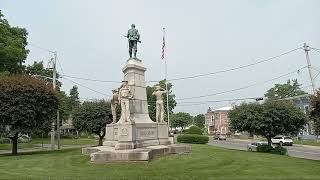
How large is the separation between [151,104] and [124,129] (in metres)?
62.6

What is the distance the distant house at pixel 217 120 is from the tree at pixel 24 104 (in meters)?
101

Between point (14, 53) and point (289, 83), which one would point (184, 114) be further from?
point (14, 53)

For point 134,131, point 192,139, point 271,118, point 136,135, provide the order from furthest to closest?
point 192,139 < point 271,118 < point 136,135 < point 134,131

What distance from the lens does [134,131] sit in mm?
20703

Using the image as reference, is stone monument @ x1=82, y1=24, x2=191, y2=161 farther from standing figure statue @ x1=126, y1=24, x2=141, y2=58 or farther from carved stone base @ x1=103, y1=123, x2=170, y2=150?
standing figure statue @ x1=126, y1=24, x2=141, y2=58

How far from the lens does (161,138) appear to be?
23469 mm

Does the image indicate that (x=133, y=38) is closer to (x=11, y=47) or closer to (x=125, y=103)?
(x=125, y=103)

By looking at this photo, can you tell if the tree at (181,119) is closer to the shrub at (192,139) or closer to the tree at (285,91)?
the tree at (285,91)

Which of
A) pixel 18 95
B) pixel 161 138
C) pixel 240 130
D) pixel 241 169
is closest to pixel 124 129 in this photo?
pixel 161 138

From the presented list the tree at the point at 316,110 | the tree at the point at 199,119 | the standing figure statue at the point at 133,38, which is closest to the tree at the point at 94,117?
the standing figure statue at the point at 133,38

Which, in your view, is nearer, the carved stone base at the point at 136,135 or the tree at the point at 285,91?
the carved stone base at the point at 136,135

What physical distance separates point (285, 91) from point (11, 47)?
262 ft

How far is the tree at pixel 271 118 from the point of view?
105ft

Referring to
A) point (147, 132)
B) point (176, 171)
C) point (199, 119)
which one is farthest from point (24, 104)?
point (199, 119)
